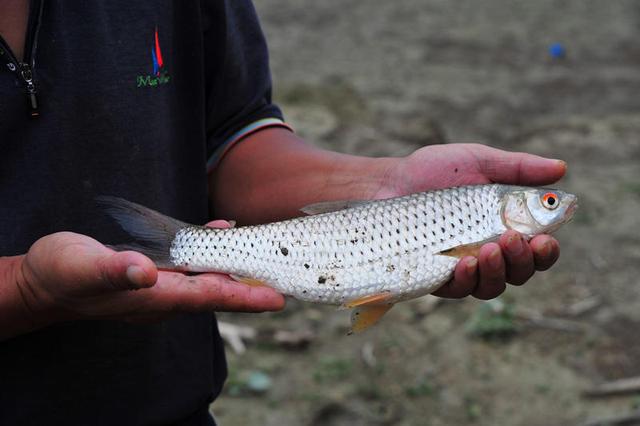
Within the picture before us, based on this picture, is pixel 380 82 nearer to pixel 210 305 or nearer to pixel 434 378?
pixel 434 378

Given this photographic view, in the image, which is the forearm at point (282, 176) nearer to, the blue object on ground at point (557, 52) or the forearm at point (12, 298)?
the forearm at point (12, 298)

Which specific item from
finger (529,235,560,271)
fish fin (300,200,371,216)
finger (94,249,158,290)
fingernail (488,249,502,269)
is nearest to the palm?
fish fin (300,200,371,216)

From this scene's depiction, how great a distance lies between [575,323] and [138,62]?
9.87 feet

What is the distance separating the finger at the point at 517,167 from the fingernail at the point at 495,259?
1.23 ft

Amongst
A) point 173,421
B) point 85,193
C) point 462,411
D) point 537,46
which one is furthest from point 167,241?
point 537,46

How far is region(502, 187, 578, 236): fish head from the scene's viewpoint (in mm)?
2379

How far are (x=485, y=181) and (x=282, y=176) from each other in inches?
23.9

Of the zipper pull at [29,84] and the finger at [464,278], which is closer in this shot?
the zipper pull at [29,84]

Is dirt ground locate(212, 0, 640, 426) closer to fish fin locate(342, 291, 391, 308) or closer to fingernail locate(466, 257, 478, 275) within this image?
fish fin locate(342, 291, 391, 308)

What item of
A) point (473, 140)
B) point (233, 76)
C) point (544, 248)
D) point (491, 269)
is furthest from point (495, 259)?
point (473, 140)

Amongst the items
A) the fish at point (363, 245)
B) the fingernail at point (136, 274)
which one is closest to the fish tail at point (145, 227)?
the fish at point (363, 245)

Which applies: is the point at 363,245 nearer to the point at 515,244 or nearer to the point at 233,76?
the point at 515,244

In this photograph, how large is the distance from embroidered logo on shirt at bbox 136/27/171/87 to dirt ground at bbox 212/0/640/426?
6.92 feet

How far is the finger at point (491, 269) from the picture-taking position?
6.91 ft
